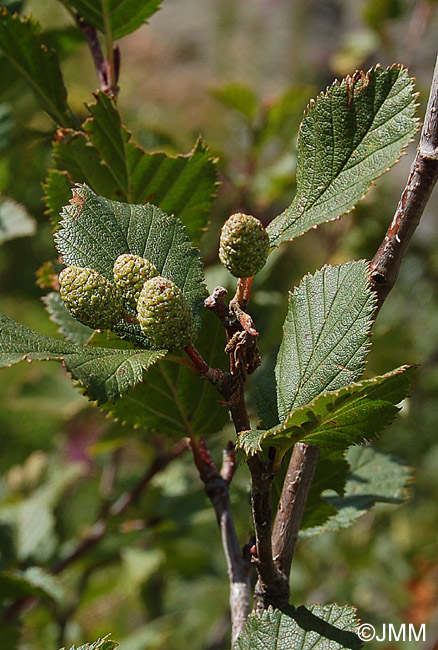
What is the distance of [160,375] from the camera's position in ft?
2.38

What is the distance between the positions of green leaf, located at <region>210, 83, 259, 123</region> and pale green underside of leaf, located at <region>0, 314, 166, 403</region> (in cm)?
131

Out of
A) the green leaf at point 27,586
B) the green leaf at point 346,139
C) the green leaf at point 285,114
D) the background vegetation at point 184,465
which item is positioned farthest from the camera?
the green leaf at point 285,114

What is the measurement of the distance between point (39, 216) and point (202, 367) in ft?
3.38

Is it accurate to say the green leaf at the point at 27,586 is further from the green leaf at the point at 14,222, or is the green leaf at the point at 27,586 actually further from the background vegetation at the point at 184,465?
the green leaf at the point at 14,222

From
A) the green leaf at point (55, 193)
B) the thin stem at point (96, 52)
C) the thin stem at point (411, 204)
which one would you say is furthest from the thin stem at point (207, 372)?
the thin stem at point (96, 52)

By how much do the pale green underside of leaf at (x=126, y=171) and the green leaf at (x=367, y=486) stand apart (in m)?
0.39

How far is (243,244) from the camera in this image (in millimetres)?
512

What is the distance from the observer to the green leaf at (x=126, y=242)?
1.82ft

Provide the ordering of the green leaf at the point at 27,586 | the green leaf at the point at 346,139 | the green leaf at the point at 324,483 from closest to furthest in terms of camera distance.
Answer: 1. the green leaf at the point at 346,139
2. the green leaf at the point at 324,483
3. the green leaf at the point at 27,586

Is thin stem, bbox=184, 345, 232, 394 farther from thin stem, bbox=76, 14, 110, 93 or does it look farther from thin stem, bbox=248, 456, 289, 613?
thin stem, bbox=76, 14, 110, 93

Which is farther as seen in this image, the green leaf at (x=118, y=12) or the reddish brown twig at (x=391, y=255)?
the green leaf at (x=118, y=12)

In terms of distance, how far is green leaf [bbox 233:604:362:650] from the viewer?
0.56 m

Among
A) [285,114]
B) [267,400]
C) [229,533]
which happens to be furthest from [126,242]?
[285,114]

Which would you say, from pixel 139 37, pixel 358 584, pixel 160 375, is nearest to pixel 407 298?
pixel 358 584
